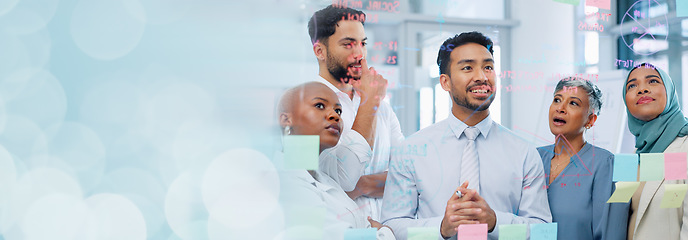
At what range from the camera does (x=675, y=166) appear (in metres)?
1.64

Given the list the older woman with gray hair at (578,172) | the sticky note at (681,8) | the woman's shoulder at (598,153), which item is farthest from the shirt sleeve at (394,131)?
the sticky note at (681,8)

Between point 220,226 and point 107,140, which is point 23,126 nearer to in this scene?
point 107,140

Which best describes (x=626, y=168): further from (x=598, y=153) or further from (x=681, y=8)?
(x=681, y=8)

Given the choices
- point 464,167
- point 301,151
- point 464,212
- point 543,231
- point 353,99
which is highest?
point 353,99

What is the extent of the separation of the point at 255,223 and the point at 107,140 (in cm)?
45

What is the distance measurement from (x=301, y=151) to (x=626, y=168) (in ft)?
3.46

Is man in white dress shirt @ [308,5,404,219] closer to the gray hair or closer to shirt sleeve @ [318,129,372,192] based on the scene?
shirt sleeve @ [318,129,372,192]

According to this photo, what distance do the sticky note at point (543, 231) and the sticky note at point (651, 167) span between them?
14.4 inches

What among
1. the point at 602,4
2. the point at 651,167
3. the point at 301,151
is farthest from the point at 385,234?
the point at 602,4

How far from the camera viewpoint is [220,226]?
1.40 meters

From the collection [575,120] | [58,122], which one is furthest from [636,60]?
[58,122]

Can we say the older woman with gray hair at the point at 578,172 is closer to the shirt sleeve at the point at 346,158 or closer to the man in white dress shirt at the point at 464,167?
the man in white dress shirt at the point at 464,167

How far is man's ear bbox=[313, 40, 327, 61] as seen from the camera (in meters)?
1.39

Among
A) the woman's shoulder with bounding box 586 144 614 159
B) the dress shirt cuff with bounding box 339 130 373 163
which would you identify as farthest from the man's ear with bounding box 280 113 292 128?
the woman's shoulder with bounding box 586 144 614 159
